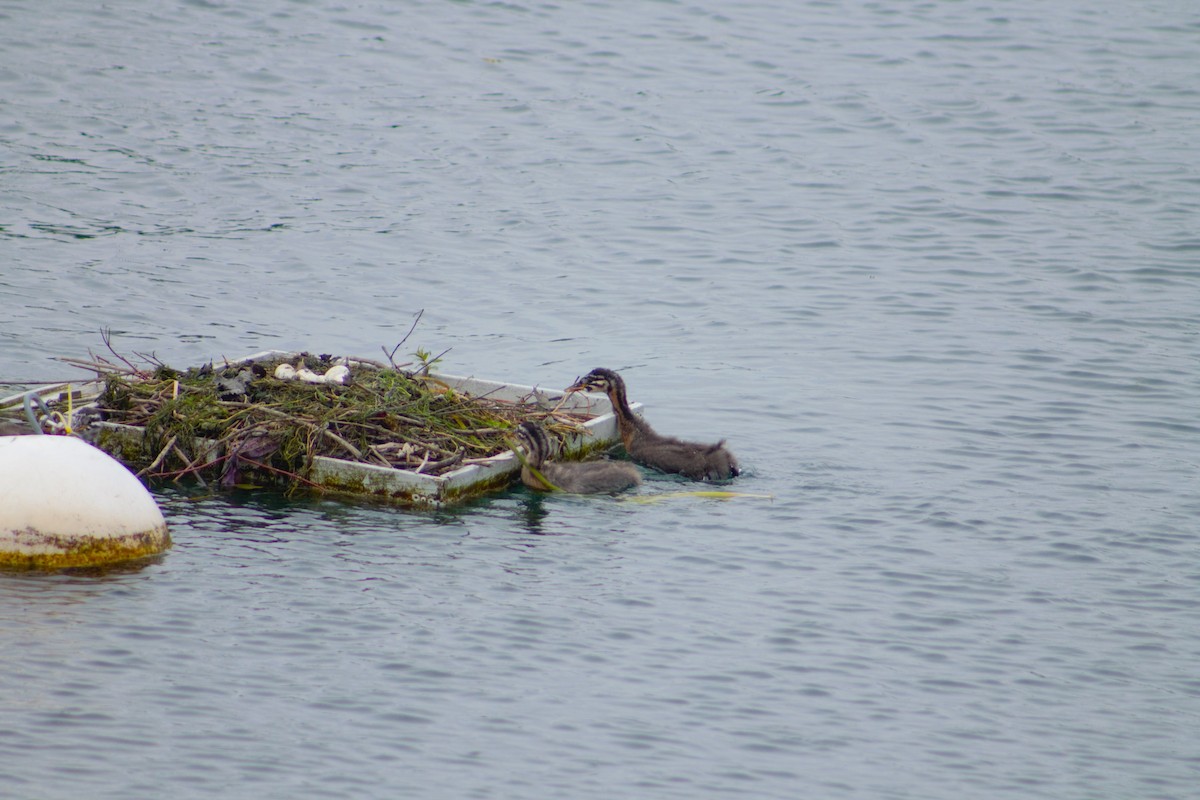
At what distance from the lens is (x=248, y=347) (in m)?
15.9

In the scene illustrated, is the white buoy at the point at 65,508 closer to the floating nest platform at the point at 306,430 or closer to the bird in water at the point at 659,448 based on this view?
the floating nest platform at the point at 306,430

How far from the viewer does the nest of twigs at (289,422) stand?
1163 cm

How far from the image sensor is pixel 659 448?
12.6 metres

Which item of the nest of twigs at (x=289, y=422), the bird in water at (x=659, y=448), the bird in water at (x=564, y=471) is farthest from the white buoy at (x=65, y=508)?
the bird in water at (x=659, y=448)

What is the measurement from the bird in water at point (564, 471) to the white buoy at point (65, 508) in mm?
2937

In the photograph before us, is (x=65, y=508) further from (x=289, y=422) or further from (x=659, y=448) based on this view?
(x=659, y=448)

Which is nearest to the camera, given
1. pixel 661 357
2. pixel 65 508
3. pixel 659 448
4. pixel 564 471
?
pixel 65 508

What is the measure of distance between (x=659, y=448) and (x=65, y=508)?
4698 millimetres

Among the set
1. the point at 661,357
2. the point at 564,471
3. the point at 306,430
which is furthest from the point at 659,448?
the point at 661,357

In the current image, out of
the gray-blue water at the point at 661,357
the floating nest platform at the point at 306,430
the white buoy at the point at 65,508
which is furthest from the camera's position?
the floating nest platform at the point at 306,430

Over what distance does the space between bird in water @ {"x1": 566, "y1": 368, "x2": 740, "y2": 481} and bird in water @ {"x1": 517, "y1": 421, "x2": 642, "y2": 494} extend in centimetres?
47

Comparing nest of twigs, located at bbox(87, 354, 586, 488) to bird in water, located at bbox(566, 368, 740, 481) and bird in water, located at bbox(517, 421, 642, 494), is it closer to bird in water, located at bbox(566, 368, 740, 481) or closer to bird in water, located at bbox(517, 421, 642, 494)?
bird in water, located at bbox(517, 421, 642, 494)

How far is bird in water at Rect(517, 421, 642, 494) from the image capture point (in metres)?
12.0

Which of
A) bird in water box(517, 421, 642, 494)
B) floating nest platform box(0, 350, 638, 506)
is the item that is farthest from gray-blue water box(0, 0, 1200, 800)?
floating nest platform box(0, 350, 638, 506)
